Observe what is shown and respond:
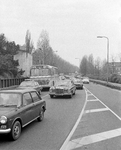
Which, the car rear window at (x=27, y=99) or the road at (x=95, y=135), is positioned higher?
the car rear window at (x=27, y=99)

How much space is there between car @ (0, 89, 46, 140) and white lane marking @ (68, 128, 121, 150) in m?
1.68

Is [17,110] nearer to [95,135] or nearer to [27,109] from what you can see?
[27,109]

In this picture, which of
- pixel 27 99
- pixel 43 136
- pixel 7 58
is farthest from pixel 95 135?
pixel 7 58

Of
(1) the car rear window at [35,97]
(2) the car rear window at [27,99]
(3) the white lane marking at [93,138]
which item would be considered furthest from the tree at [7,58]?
(3) the white lane marking at [93,138]

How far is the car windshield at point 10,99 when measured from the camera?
20.6 ft

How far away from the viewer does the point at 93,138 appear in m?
5.77

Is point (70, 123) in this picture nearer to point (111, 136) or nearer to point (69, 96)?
point (111, 136)

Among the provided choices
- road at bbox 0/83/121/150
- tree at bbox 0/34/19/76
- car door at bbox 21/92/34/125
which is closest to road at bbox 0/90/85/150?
road at bbox 0/83/121/150

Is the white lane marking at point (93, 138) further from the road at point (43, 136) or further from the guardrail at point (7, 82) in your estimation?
the guardrail at point (7, 82)

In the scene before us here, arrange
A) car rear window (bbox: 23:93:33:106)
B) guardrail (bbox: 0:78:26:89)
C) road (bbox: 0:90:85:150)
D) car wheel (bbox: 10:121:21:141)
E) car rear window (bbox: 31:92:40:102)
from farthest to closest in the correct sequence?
guardrail (bbox: 0:78:26:89) < car rear window (bbox: 31:92:40:102) < car rear window (bbox: 23:93:33:106) < car wheel (bbox: 10:121:21:141) < road (bbox: 0:90:85:150)

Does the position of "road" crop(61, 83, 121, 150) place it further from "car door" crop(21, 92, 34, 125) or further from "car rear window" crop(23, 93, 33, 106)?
"car rear window" crop(23, 93, 33, 106)

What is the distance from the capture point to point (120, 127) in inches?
278

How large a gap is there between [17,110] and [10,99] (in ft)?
2.60

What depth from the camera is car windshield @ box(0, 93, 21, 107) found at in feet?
20.6
